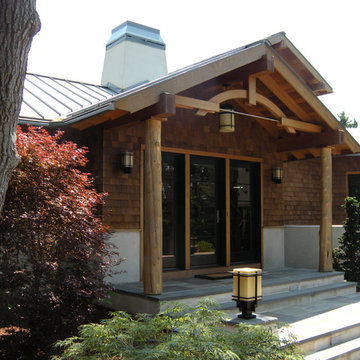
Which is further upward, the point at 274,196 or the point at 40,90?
the point at 40,90

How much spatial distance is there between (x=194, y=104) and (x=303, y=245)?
4.95 meters

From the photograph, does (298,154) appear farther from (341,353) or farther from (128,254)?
(341,353)

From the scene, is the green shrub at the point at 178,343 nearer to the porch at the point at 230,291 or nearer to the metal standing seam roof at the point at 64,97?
the porch at the point at 230,291

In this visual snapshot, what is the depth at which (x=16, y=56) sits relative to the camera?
9.57 ft

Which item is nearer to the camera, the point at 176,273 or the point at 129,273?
the point at 129,273

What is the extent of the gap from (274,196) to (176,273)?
308 cm

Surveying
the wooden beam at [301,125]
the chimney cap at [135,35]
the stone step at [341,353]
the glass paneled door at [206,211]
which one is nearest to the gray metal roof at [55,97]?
the glass paneled door at [206,211]

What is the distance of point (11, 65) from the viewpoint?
9.47 feet

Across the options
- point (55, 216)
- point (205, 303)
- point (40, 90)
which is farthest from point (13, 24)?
point (40, 90)

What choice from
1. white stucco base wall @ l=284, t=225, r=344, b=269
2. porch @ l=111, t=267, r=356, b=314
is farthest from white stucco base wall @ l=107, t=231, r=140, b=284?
white stucco base wall @ l=284, t=225, r=344, b=269

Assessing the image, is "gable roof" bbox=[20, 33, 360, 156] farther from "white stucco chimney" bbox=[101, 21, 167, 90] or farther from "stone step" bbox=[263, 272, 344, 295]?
"stone step" bbox=[263, 272, 344, 295]

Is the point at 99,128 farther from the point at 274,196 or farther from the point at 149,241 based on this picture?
the point at 274,196

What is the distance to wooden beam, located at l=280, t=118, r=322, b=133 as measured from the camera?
7484 mm

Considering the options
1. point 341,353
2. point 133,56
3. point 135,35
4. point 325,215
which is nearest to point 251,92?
point 325,215
